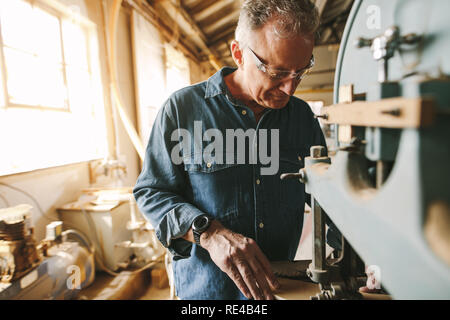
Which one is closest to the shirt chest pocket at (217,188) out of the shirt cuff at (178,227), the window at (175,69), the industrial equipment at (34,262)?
the shirt cuff at (178,227)

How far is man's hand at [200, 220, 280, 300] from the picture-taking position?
0.75m

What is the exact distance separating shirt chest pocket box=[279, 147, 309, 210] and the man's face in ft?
0.76

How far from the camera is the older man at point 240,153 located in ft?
3.22

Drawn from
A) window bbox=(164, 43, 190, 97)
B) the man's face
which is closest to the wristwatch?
the man's face

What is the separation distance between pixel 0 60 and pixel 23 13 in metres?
0.47

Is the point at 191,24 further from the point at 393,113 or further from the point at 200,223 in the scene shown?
the point at 393,113

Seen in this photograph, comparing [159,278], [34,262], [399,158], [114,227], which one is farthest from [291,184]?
[159,278]

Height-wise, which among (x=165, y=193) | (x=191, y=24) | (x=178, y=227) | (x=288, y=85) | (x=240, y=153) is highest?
(x=191, y=24)

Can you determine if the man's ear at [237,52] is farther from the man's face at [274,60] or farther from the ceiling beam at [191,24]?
the ceiling beam at [191,24]

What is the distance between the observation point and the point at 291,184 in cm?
117

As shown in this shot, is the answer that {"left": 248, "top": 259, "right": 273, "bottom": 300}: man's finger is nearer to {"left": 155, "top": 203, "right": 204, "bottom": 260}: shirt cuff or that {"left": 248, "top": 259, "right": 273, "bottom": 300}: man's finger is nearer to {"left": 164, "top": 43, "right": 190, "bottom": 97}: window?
{"left": 155, "top": 203, "right": 204, "bottom": 260}: shirt cuff

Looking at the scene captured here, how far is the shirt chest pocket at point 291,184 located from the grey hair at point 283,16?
0.49m

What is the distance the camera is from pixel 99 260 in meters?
2.19

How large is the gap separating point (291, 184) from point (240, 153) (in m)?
0.27
